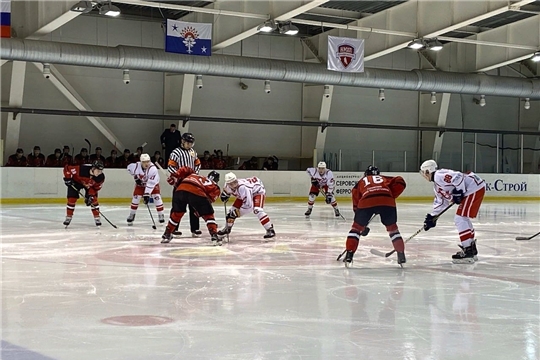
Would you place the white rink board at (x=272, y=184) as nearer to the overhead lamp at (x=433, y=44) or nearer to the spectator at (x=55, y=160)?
the spectator at (x=55, y=160)

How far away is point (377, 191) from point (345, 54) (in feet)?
33.0

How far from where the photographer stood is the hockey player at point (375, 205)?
6.66 metres

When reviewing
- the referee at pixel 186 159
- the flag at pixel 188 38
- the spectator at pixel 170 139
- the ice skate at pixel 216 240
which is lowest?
the ice skate at pixel 216 240

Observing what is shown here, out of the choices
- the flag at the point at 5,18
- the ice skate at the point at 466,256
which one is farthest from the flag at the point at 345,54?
the ice skate at the point at 466,256

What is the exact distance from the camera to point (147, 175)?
1100 centimetres

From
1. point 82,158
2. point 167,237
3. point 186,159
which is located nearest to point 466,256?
point 167,237

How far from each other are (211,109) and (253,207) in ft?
41.8

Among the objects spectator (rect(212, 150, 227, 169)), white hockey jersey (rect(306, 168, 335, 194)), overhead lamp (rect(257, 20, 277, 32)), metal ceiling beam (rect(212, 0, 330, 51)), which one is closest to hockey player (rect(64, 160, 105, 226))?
white hockey jersey (rect(306, 168, 335, 194))

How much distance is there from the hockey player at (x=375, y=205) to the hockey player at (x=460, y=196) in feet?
1.18

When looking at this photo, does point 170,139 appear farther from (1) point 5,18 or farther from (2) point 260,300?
(2) point 260,300

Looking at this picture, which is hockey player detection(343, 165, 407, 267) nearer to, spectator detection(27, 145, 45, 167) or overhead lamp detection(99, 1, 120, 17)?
overhead lamp detection(99, 1, 120, 17)

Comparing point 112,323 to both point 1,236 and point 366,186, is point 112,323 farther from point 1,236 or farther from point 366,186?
point 1,236

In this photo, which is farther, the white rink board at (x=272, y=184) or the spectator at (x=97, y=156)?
the spectator at (x=97, y=156)

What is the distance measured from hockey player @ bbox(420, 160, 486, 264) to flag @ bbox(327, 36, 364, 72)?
919 cm
